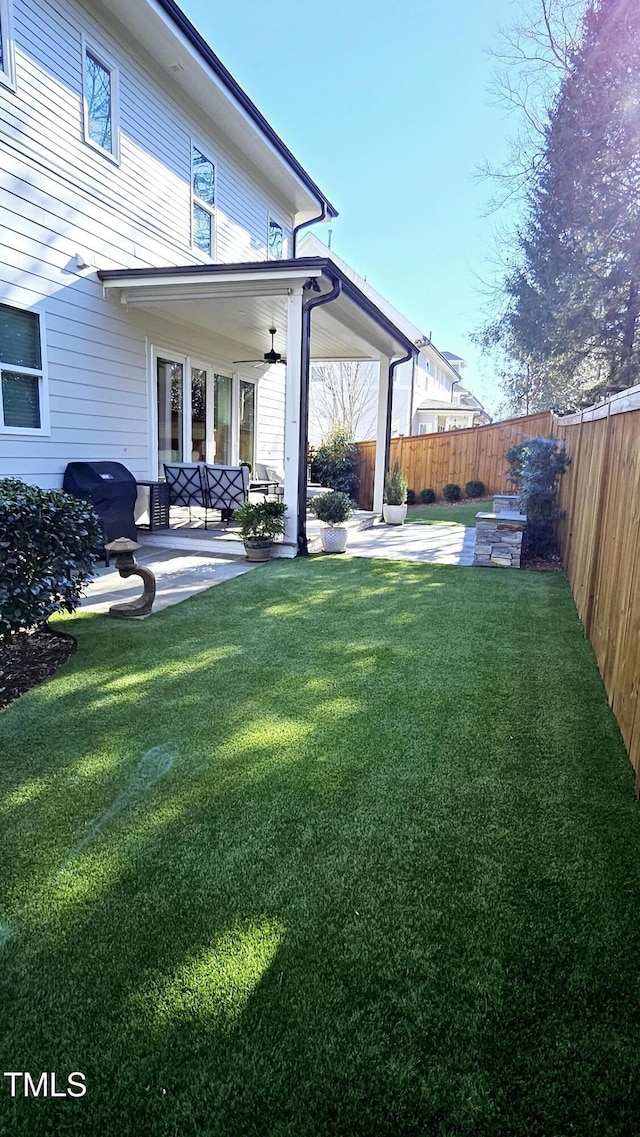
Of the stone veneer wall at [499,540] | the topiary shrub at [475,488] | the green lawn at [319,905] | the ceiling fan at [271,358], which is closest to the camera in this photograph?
the green lawn at [319,905]

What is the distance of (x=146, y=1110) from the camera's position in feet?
4.52

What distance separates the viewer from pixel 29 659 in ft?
13.5

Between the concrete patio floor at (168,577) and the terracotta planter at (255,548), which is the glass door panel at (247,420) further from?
the terracotta planter at (255,548)

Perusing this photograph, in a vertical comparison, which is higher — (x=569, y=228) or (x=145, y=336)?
(x=569, y=228)

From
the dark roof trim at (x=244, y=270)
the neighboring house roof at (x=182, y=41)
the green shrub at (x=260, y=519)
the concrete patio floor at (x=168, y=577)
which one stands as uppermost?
the neighboring house roof at (x=182, y=41)

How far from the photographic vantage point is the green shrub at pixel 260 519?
7520mm

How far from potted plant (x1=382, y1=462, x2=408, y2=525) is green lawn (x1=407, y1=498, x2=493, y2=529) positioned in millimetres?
829

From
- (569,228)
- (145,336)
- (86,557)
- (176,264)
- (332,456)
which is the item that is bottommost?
(86,557)

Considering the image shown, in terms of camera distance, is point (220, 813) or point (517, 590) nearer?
point (220, 813)

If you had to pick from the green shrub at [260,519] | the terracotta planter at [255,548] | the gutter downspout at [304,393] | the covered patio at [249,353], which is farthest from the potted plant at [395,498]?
the terracotta planter at [255,548]

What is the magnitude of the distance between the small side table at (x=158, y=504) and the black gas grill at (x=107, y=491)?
768 millimetres

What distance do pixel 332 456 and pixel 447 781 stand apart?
1247 centimetres

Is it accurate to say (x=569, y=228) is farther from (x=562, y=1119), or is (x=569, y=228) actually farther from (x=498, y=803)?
(x=562, y=1119)

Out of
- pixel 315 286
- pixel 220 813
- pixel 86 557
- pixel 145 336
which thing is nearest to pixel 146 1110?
pixel 220 813
